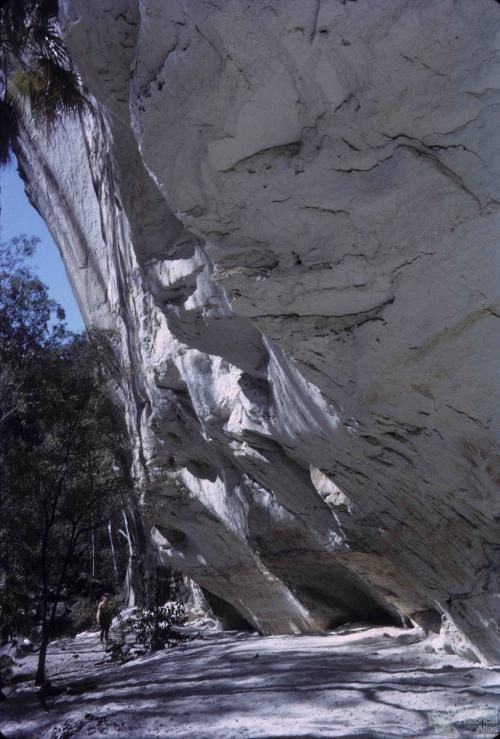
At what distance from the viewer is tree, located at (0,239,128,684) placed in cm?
1130

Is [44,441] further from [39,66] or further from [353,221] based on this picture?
[353,221]

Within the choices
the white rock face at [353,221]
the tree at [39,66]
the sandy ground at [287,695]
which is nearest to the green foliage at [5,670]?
the sandy ground at [287,695]

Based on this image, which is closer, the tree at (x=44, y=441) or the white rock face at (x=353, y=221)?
the white rock face at (x=353, y=221)

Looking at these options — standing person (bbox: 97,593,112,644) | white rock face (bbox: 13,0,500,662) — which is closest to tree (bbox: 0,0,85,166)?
white rock face (bbox: 13,0,500,662)

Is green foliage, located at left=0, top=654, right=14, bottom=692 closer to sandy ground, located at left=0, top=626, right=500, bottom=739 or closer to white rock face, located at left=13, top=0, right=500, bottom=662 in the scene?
sandy ground, located at left=0, top=626, right=500, bottom=739

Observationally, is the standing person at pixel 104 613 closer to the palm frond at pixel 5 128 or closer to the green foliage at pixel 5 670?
the green foliage at pixel 5 670

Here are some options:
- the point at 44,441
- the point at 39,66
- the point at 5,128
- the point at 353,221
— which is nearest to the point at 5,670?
the point at 44,441

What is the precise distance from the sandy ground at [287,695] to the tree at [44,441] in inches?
85.4

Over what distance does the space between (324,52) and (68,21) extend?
8.07ft

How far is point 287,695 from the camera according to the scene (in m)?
7.21

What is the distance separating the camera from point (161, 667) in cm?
1102

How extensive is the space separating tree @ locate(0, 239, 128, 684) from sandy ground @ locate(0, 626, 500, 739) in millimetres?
2169

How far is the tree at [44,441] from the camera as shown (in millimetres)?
11305

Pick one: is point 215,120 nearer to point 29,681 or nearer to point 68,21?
point 68,21
